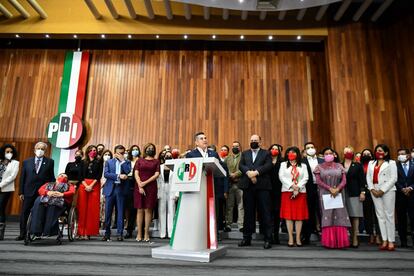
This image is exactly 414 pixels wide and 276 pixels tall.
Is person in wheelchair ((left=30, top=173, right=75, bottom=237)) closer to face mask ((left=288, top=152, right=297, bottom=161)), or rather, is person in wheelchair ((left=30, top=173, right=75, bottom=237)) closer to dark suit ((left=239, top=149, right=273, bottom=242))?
dark suit ((left=239, top=149, right=273, bottom=242))

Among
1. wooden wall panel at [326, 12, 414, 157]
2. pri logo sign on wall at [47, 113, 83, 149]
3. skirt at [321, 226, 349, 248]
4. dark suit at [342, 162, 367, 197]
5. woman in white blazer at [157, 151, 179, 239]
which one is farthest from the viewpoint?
pri logo sign on wall at [47, 113, 83, 149]

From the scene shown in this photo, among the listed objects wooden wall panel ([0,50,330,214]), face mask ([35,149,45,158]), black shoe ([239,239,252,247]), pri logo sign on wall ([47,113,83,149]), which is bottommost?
black shoe ([239,239,252,247])

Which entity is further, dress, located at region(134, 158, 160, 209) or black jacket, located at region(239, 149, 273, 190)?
dress, located at region(134, 158, 160, 209)

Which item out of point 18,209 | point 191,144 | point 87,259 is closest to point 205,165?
point 87,259

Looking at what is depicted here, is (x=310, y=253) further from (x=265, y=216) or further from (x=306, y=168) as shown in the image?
(x=306, y=168)

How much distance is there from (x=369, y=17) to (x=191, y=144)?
5.14 m

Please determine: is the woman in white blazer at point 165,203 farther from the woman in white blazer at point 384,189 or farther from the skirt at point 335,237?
the woman in white blazer at point 384,189

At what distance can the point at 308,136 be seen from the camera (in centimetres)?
745

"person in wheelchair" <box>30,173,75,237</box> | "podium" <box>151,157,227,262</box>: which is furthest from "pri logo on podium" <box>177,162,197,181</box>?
"person in wheelchair" <box>30,173,75,237</box>

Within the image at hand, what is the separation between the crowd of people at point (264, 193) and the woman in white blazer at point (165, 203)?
0.05 ft

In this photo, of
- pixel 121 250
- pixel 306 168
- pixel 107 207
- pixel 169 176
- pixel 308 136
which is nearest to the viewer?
pixel 121 250

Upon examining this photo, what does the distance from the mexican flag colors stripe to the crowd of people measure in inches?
126

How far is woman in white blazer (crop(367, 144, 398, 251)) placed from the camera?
12.1 ft

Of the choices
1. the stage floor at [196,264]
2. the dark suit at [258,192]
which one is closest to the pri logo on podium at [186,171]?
the stage floor at [196,264]
